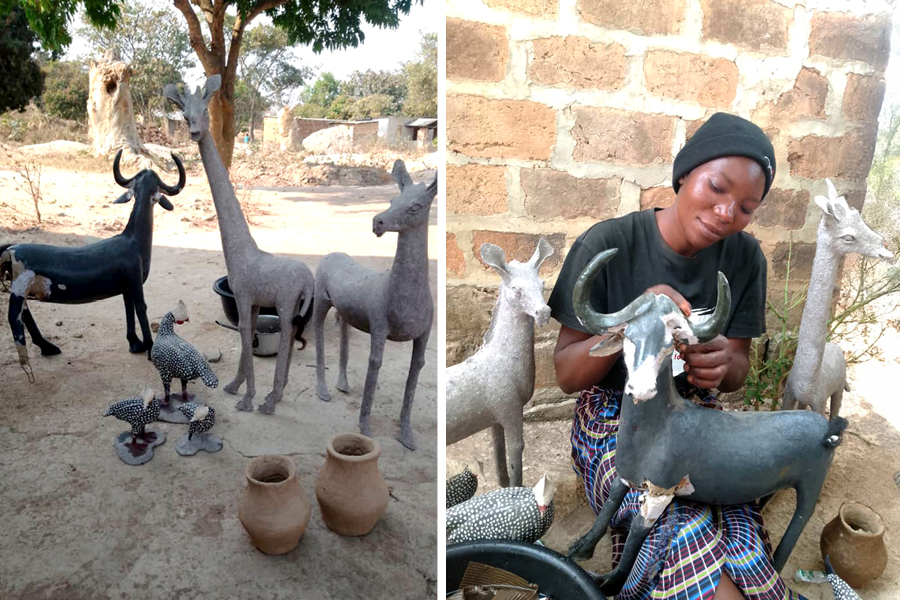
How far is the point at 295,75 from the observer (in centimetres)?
312

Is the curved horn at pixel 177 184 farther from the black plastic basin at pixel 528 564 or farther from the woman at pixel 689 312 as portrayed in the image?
the black plastic basin at pixel 528 564

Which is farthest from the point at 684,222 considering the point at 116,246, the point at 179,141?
the point at 179,141

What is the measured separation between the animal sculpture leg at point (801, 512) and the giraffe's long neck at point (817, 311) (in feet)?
1.25

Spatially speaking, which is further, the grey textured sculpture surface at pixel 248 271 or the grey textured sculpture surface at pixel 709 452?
the grey textured sculpture surface at pixel 248 271

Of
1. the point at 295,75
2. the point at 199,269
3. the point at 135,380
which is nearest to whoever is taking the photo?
the point at 135,380

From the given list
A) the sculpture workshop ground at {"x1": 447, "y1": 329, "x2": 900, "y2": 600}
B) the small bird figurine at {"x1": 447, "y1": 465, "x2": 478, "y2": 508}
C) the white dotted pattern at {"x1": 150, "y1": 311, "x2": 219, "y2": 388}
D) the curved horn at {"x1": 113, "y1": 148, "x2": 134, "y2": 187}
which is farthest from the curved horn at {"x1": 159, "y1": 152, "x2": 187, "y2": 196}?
the small bird figurine at {"x1": 447, "y1": 465, "x2": 478, "y2": 508}

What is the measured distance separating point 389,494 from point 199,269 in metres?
2.45

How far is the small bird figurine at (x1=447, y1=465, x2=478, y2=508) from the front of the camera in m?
1.68

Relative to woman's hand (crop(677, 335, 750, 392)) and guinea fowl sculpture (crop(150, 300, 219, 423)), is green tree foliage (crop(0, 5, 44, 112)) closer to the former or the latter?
guinea fowl sculpture (crop(150, 300, 219, 423))

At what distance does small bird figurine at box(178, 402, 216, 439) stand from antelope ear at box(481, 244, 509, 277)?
1.39 metres

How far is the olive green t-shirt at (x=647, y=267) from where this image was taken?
1311 mm

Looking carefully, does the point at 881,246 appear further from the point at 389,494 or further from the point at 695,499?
the point at 389,494

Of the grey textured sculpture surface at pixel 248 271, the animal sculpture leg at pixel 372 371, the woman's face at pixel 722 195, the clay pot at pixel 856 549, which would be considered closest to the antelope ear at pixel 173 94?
the grey textured sculpture surface at pixel 248 271

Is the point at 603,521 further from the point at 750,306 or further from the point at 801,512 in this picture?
the point at 750,306
